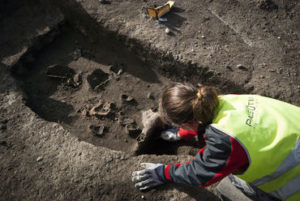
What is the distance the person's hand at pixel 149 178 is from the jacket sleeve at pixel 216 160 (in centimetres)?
36

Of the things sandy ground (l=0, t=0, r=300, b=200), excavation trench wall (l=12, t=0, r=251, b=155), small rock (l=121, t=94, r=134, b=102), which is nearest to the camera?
sandy ground (l=0, t=0, r=300, b=200)

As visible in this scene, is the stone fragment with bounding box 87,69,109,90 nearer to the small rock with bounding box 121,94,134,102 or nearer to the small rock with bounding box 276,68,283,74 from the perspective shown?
the small rock with bounding box 121,94,134,102

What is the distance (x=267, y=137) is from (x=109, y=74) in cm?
241

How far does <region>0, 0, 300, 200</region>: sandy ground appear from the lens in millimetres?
2363

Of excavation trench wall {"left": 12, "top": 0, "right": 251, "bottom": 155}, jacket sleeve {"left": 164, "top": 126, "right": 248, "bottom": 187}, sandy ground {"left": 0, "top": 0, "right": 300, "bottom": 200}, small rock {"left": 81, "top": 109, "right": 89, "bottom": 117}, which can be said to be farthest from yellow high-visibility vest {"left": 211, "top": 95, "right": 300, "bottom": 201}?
small rock {"left": 81, "top": 109, "right": 89, "bottom": 117}

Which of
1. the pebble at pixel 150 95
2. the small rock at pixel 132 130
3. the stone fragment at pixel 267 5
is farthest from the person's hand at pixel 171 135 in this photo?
the stone fragment at pixel 267 5

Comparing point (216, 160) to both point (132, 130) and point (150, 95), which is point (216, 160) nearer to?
point (132, 130)

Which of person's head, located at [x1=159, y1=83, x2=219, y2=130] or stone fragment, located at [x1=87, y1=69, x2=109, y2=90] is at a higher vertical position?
person's head, located at [x1=159, y1=83, x2=219, y2=130]

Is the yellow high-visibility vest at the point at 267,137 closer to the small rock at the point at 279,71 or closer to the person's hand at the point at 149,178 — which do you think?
the person's hand at the point at 149,178

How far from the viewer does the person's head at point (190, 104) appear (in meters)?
1.74

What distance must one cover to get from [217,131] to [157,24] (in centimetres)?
229

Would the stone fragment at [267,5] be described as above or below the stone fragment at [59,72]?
above

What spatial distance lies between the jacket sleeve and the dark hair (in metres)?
0.12

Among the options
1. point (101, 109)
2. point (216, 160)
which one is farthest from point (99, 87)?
point (216, 160)
